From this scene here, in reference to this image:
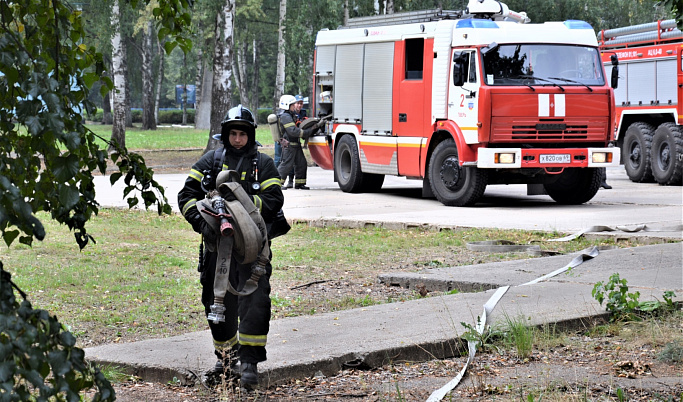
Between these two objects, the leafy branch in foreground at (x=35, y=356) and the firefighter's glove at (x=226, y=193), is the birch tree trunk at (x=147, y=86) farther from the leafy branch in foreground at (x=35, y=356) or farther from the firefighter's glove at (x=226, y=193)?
the leafy branch in foreground at (x=35, y=356)

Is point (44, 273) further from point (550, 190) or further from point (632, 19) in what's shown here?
point (632, 19)

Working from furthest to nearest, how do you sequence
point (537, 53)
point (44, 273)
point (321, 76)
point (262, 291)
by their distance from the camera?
point (321, 76), point (537, 53), point (44, 273), point (262, 291)

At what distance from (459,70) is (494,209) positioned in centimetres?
220

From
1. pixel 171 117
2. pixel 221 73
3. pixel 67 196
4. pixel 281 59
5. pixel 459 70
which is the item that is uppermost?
pixel 281 59

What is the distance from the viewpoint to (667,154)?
1950 centimetres

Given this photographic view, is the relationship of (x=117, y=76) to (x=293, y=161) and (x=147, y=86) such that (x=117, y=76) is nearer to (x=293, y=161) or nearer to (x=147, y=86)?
(x=293, y=161)

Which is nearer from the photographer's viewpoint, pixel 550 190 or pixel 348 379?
pixel 348 379

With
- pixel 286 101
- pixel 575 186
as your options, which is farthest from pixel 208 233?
pixel 286 101

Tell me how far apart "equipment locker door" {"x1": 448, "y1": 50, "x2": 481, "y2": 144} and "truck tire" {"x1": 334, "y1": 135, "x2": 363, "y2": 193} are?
3072 millimetres

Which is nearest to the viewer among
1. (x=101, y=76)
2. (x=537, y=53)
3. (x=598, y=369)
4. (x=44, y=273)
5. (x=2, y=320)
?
(x=2, y=320)

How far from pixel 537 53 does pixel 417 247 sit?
218 inches

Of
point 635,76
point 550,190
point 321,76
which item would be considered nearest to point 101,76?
point 550,190

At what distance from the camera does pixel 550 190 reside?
16750mm

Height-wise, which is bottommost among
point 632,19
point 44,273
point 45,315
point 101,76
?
point 44,273
